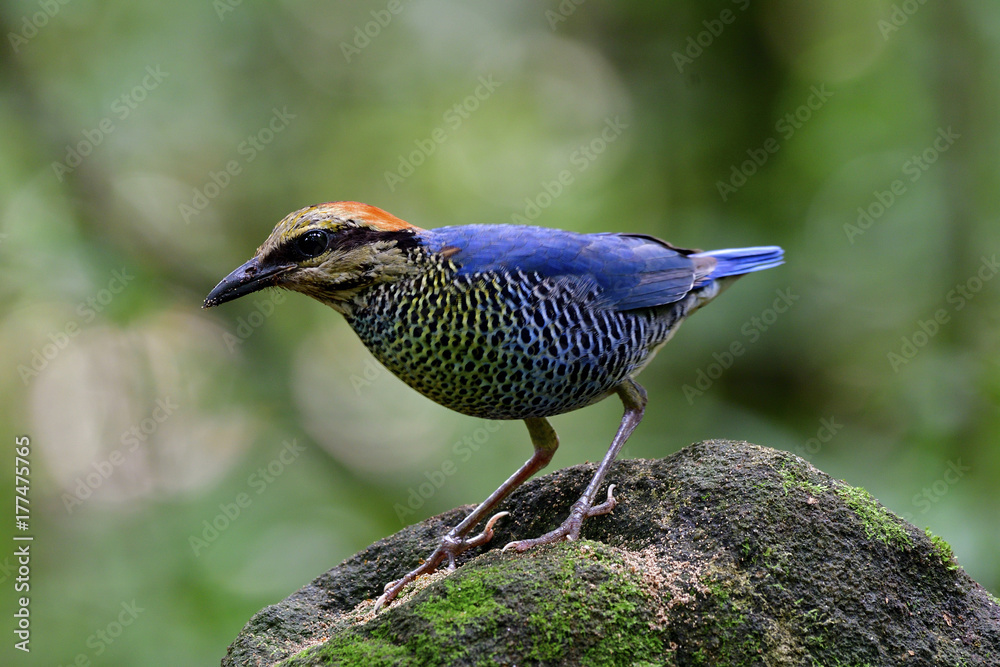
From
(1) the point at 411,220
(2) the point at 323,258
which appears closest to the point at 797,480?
(2) the point at 323,258

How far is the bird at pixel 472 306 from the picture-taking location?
3.47 m

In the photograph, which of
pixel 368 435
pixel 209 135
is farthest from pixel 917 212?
pixel 209 135

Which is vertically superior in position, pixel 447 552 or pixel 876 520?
pixel 876 520

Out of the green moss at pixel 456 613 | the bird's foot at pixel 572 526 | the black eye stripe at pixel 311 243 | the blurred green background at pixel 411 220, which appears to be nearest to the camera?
the green moss at pixel 456 613

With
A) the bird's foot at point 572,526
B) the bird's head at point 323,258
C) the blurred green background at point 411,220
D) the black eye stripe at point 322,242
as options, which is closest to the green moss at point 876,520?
the bird's foot at point 572,526

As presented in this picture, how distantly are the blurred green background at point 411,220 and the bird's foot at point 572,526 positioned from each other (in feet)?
10.5

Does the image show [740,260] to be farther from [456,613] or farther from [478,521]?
[456,613]

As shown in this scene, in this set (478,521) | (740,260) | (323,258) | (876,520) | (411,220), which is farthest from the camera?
(411,220)

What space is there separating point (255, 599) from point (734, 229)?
4.70 meters

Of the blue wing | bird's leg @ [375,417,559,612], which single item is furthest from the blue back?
bird's leg @ [375,417,559,612]

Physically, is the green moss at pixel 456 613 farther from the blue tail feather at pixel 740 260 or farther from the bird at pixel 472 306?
the blue tail feather at pixel 740 260

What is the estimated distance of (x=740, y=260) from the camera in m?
4.54

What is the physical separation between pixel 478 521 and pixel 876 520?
1728 mm

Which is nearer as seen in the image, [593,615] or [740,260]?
[593,615]
